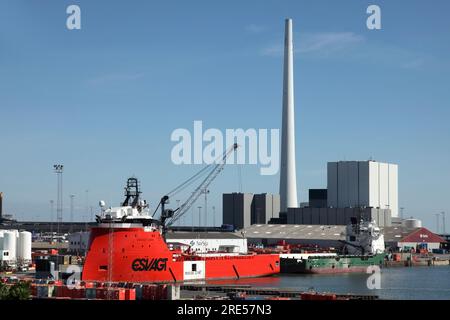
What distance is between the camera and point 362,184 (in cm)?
15550

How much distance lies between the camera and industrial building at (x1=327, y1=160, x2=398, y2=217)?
155500mm

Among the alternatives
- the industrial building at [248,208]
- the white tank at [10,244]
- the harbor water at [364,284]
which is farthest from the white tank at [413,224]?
the white tank at [10,244]

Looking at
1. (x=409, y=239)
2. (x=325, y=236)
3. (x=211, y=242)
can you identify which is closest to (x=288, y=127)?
(x=325, y=236)

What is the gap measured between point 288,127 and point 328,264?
66.9 metres

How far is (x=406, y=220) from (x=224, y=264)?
95.6 metres

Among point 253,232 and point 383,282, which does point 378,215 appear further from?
point 383,282

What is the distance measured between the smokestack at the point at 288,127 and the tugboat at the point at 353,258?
168ft

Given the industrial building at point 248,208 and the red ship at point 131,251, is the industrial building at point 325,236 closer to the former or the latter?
the industrial building at point 248,208

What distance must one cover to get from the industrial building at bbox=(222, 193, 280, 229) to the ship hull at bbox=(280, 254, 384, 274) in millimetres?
82121

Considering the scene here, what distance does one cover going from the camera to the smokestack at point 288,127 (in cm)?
14775

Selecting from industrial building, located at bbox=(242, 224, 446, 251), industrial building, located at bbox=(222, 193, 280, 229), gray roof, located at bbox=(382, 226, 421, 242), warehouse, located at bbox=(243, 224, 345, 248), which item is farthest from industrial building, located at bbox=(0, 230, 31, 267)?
industrial building, located at bbox=(222, 193, 280, 229)

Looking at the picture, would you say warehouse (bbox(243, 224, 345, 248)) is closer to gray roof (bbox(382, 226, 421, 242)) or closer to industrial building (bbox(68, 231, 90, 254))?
gray roof (bbox(382, 226, 421, 242))
